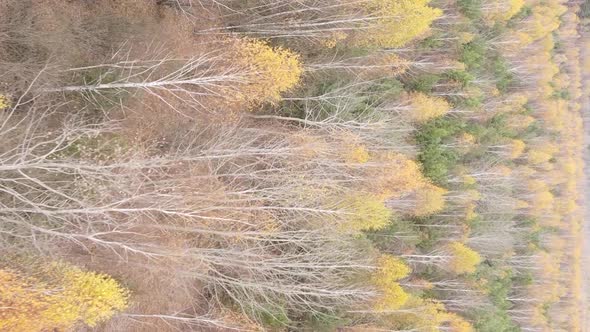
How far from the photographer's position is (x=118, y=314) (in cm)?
1548

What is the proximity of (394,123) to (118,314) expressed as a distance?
11.3 m

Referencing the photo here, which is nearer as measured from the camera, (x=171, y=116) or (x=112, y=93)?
(x=112, y=93)

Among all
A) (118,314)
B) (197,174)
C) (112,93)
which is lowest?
(118,314)

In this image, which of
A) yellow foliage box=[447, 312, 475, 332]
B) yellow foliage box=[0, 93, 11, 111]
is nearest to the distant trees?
yellow foliage box=[0, 93, 11, 111]

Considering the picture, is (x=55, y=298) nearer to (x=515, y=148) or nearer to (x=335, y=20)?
(x=335, y=20)

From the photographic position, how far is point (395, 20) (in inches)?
754

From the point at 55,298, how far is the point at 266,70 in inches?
325

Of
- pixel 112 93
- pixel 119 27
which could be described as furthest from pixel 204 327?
pixel 119 27

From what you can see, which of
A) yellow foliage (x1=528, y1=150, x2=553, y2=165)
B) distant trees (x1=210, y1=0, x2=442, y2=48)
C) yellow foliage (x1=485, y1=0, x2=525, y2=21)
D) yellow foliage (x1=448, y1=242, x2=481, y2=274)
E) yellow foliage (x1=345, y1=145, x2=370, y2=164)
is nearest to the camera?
distant trees (x1=210, y1=0, x2=442, y2=48)

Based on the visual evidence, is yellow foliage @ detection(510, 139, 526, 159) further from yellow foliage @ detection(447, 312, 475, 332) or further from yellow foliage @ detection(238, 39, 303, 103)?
yellow foliage @ detection(238, 39, 303, 103)

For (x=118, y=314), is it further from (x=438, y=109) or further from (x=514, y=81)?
(x=514, y=81)

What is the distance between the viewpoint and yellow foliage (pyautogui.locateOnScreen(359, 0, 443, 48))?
62.4 ft

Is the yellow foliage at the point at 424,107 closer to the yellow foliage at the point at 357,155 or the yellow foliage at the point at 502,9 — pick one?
the yellow foliage at the point at 357,155

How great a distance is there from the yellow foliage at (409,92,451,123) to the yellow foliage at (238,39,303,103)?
5923 mm
